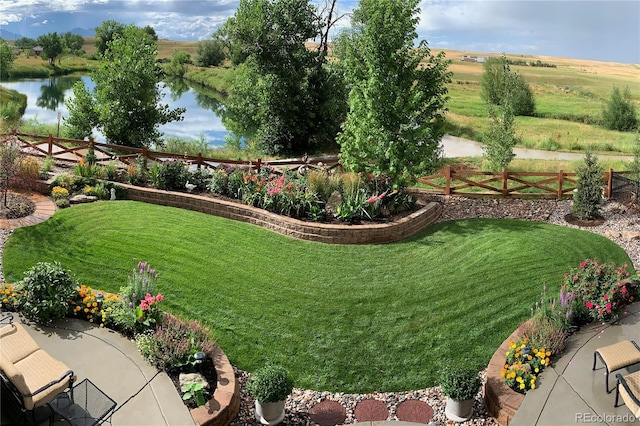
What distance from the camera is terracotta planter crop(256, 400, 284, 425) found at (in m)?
6.42

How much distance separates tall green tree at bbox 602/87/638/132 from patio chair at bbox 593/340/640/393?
28.7m

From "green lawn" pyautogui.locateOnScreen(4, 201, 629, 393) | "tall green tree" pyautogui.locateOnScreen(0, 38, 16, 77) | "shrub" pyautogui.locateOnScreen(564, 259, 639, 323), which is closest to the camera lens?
"green lawn" pyautogui.locateOnScreen(4, 201, 629, 393)

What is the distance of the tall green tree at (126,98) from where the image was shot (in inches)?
843

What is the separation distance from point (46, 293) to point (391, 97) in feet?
26.5

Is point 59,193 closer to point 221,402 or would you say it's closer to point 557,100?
point 221,402

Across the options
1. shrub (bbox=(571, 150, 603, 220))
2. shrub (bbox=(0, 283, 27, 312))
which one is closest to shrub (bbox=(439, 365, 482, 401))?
shrub (bbox=(0, 283, 27, 312))

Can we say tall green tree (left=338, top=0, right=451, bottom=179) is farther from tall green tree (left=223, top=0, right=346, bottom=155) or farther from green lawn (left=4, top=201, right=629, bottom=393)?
tall green tree (left=223, top=0, right=346, bottom=155)

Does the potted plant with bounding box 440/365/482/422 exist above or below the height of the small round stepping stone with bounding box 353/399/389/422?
above

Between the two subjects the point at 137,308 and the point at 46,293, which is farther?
the point at 46,293

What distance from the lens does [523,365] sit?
6879 mm

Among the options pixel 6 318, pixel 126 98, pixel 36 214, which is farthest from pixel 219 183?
pixel 126 98

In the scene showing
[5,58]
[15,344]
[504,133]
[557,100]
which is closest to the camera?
[15,344]

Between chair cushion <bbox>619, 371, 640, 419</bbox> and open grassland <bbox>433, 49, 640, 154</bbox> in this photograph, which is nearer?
chair cushion <bbox>619, 371, 640, 419</bbox>

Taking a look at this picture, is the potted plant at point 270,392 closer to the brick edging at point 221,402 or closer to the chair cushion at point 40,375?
the brick edging at point 221,402
